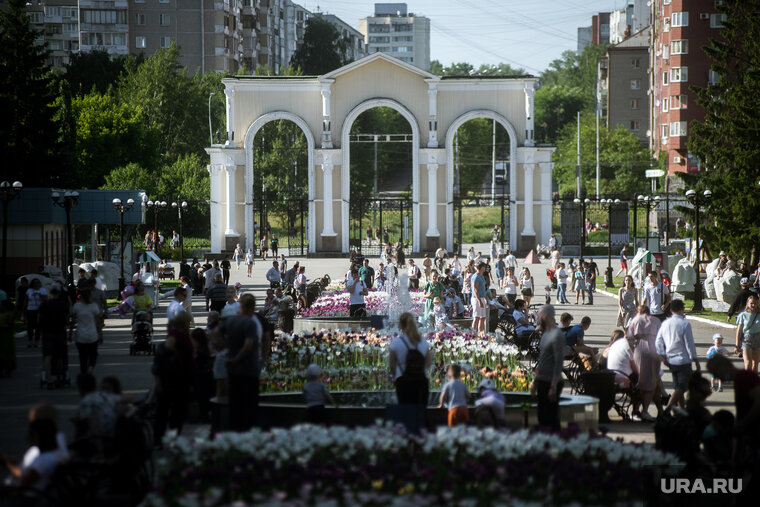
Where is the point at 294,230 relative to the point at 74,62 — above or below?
below

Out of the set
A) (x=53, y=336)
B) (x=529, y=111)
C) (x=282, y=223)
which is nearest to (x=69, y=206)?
(x=53, y=336)

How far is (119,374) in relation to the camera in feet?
61.7

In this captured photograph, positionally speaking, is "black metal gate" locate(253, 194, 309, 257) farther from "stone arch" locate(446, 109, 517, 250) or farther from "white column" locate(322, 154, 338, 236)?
"stone arch" locate(446, 109, 517, 250)

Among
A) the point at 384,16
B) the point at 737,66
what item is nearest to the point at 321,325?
the point at 737,66

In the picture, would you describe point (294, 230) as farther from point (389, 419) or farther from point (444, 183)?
point (389, 419)

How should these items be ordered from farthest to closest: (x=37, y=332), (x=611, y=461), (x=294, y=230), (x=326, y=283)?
(x=294, y=230) → (x=326, y=283) → (x=37, y=332) → (x=611, y=461)

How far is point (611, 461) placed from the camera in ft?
32.5

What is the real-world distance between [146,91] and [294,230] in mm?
16941

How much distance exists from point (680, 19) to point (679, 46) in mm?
1953

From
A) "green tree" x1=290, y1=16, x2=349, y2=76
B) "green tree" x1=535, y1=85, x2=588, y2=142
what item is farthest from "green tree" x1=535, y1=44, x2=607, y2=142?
"green tree" x1=290, y1=16, x2=349, y2=76

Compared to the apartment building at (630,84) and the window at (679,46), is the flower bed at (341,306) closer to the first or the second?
the window at (679,46)

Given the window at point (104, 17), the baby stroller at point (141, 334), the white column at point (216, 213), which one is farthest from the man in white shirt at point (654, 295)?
the window at point (104, 17)

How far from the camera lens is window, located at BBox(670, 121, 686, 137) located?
261 ft

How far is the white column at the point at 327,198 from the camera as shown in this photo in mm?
62656
